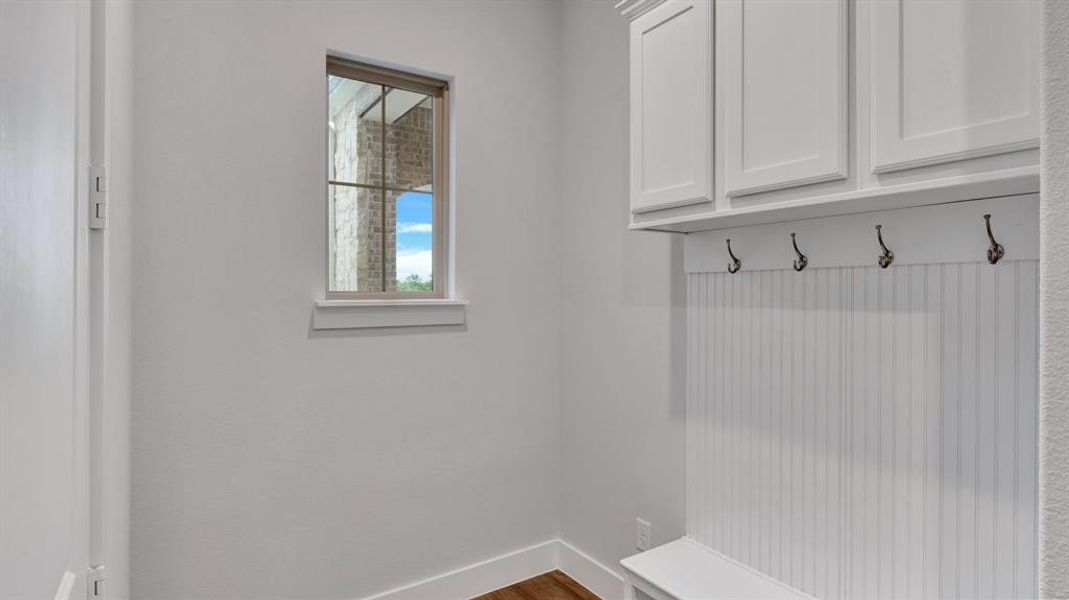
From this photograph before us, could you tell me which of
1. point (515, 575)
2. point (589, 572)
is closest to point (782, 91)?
point (589, 572)

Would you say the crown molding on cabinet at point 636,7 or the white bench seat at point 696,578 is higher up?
the crown molding on cabinet at point 636,7

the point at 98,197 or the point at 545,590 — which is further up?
the point at 98,197

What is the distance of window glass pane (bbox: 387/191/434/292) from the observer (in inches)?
91.2

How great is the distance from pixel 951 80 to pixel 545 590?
232 cm

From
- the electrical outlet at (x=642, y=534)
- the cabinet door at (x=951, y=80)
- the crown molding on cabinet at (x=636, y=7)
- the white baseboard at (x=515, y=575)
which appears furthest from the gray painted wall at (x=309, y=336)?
the cabinet door at (x=951, y=80)

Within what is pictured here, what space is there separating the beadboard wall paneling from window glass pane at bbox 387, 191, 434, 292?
1097 millimetres

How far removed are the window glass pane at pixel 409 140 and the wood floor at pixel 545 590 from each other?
1781 millimetres

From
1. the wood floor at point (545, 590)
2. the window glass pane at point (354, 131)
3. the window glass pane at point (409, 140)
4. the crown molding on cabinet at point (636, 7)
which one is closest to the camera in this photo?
the crown molding on cabinet at point (636, 7)

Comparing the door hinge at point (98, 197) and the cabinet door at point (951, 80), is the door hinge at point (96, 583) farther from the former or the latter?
the cabinet door at point (951, 80)

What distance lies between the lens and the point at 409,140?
2344 millimetres

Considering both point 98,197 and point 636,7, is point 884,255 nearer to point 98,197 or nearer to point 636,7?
point 636,7

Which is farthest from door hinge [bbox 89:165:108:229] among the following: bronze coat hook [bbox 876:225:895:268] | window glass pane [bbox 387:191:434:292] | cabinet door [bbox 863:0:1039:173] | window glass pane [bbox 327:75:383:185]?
bronze coat hook [bbox 876:225:895:268]

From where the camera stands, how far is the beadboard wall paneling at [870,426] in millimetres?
1261

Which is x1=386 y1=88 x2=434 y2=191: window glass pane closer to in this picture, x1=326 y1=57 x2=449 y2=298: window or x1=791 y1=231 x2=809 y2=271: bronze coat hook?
x1=326 y1=57 x2=449 y2=298: window
